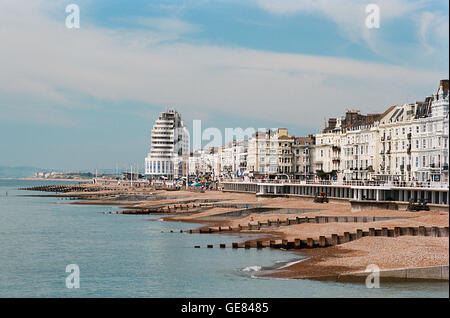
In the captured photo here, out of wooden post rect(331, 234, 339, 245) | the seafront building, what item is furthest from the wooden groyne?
wooden post rect(331, 234, 339, 245)

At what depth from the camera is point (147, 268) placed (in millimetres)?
45469

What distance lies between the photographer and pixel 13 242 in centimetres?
6241

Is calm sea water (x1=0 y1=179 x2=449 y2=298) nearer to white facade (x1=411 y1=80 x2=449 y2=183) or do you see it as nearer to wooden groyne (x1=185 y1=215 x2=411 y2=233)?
wooden groyne (x1=185 y1=215 x2=411 y2=233)

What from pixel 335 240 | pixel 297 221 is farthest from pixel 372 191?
pixel 335 240

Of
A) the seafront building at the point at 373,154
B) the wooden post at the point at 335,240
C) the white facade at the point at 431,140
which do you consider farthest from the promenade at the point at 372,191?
the wooden post at the point at 335,240

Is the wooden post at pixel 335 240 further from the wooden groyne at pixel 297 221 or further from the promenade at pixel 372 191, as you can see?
the promenade at pixel 372 191

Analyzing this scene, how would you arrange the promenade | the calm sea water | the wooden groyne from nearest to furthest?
the calm sea water
the wooden groyne
the promenade

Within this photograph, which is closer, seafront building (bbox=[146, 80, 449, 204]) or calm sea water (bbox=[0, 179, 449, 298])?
calm sea water (bbox=[0, 179, 449, 298])

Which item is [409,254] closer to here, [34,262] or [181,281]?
[181,281]

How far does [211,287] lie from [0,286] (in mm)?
12691

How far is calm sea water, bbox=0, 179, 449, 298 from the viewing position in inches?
1399

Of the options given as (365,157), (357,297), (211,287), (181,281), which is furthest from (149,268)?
(365,157)

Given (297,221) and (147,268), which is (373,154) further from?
(147,268)

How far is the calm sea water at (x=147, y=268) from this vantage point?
35531 millimetres
